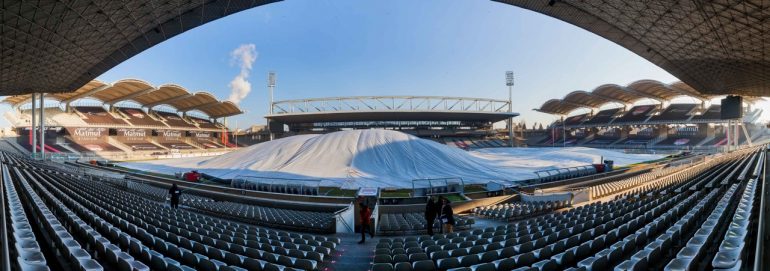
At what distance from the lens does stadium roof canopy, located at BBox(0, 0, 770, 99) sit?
1845 centimetres

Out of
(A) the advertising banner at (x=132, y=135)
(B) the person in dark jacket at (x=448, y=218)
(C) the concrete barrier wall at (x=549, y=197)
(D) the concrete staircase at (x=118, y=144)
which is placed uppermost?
(A) the advertising banner at (x=132, y=135)

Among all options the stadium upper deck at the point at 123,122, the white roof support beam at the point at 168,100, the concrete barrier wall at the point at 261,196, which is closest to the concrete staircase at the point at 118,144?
the stadium upper deck at the point at 123,122

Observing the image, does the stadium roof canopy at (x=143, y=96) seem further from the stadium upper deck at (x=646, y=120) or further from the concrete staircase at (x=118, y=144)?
the stadium upper deck at (x=646, y=120)

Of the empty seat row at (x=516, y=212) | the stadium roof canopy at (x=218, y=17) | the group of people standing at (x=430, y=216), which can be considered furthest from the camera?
the stadium roof canopy at (x=218, y=17)

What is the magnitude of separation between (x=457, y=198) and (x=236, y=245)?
→ 43.2 ft

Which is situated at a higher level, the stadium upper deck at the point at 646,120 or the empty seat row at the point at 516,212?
the stadium upper deck at the point at 646,120

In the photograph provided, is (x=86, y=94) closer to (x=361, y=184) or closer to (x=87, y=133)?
(x=87, y=133)

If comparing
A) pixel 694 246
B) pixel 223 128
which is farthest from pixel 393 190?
pixel 223 128

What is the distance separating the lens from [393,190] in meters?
20.2

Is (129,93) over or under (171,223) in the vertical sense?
over

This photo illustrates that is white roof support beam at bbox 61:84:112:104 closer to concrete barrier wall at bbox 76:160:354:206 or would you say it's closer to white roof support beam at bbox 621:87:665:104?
concrete barrier wall at bbox 76:160:354:206

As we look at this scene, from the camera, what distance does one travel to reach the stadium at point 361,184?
5.61 m

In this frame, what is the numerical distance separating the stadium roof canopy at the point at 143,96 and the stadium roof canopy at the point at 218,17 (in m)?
19.6

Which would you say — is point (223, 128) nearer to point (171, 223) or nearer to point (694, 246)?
point (171, 223)
